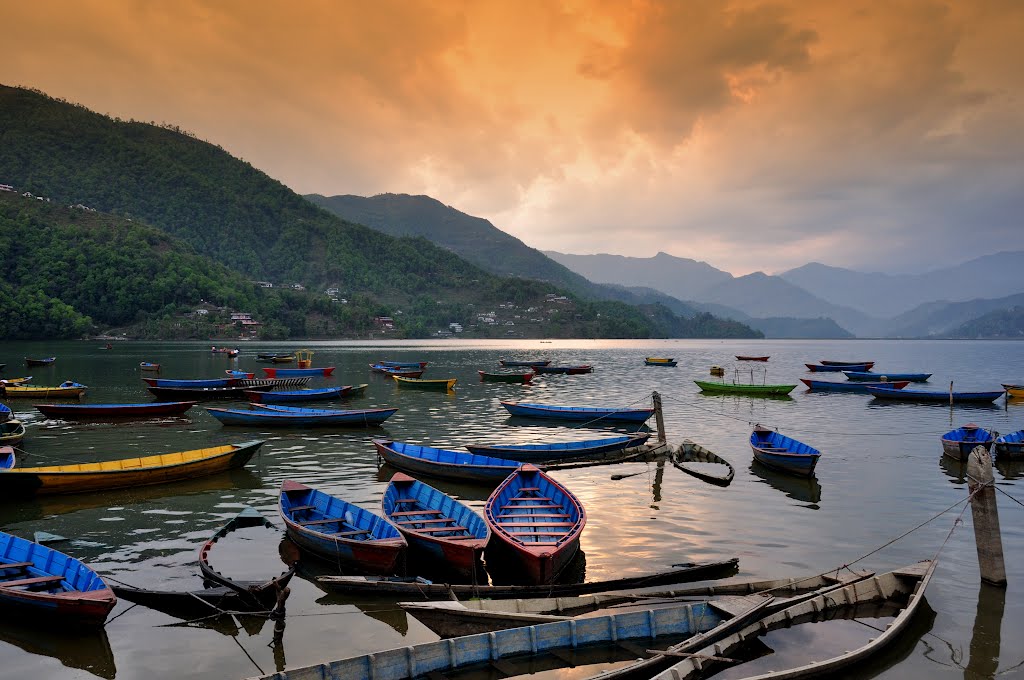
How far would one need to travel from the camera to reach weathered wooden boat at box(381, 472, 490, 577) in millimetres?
14695

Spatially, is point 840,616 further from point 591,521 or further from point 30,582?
point 30,582

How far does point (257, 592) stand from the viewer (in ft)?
42.9

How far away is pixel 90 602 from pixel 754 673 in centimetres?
1259

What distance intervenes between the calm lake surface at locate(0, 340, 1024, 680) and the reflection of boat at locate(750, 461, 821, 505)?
149mm

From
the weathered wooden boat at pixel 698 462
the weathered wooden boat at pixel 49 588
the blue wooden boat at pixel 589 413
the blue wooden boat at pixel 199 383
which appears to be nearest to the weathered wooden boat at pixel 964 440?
the weathered wooden boat at pixel 698 462

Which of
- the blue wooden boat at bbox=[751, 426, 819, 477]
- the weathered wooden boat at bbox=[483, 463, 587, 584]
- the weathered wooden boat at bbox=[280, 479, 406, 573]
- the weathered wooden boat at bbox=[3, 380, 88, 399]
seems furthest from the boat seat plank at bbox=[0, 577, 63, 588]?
the weathered wooden boat at bbox=[3, 380, 88, 399]

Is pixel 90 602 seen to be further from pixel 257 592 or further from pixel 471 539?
pixel 471 539

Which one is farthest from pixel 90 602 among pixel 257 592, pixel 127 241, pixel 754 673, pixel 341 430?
pixel 127 241

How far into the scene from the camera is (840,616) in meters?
13.1

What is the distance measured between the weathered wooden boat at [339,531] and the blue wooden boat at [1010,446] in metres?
29.0

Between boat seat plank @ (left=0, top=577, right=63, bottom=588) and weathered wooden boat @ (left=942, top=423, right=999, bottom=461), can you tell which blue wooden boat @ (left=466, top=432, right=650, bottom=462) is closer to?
weathered wooden boat @ (left=942, top=423, right=999, bottom=461)

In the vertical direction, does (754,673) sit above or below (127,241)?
below

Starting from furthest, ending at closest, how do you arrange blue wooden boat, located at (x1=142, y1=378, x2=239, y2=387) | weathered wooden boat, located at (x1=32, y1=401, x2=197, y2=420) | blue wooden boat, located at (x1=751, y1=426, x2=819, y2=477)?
blue wooden boat, located at (x1=142, y1=378, x2=239, y2=387) < weathered wooden boat, located at (x1=32, y1=401, x2=197, y2=420) < blue wooden boat, located at (x1=751, y1=426, x2=819, y2=477)

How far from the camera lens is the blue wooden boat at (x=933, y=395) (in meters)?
55.5
